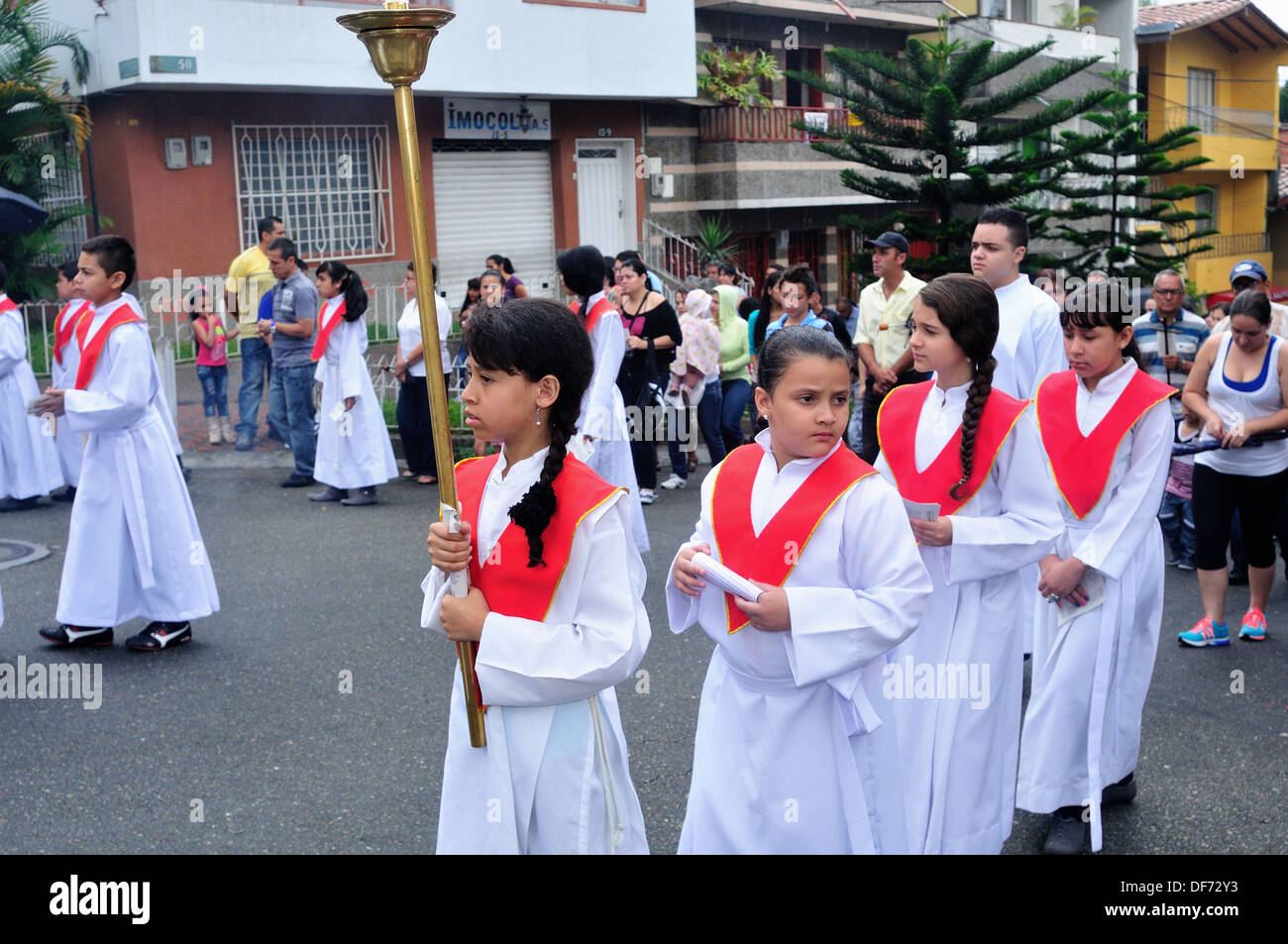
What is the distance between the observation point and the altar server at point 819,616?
305 centimetres

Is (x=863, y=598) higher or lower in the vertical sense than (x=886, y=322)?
lower

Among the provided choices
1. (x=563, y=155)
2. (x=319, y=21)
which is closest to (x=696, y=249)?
(x=563, y=155)

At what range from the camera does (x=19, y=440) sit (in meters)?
9.73

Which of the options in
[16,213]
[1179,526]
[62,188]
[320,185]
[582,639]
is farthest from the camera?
[320,185]

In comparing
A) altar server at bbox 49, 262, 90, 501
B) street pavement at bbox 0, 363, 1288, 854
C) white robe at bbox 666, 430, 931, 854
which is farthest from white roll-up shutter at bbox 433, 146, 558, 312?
white robe at bbox 666, 430, 931, 854

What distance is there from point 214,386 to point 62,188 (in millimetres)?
6208

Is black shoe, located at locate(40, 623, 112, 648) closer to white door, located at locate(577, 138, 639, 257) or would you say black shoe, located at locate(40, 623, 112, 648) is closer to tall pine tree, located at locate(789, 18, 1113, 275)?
tall pine tree, located at locate(789, 18, 1113, 275)

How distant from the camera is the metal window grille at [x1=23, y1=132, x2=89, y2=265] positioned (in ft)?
51.3

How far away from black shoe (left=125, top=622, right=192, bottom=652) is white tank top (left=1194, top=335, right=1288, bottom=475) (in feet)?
16.1

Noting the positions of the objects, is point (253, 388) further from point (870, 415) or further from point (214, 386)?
point (870, 415)

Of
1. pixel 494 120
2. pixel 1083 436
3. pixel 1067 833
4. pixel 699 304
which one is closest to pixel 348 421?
pixel 699 304

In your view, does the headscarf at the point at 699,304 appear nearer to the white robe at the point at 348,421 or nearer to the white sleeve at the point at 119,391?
the white robe at the point at 348,421

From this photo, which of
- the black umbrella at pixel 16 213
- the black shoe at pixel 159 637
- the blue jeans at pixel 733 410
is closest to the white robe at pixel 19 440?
the black umbrella at pixel 16 213

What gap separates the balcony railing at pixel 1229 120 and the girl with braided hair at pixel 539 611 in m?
32.7
